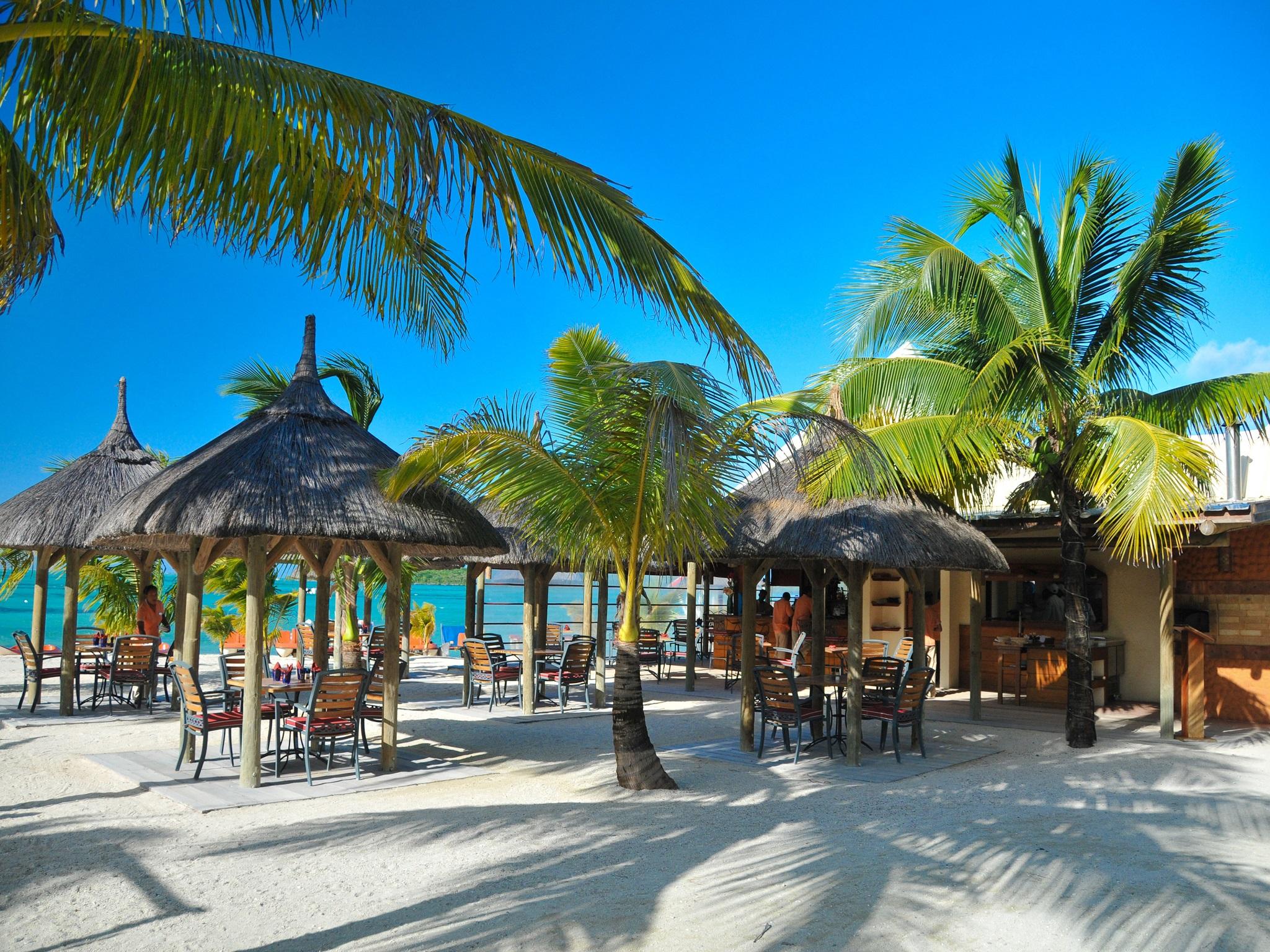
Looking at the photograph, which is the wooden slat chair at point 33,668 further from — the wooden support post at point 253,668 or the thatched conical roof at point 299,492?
the wooden support post at point 253,668

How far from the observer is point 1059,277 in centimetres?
1085

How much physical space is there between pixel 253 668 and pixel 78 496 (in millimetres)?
6174

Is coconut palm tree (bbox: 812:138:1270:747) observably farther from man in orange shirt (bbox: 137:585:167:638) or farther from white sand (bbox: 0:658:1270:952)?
man in orange shirt (bbox: 137:585:167:638)

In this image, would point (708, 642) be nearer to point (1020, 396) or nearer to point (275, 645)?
point (275, 645)

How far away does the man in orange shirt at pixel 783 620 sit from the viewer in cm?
1802

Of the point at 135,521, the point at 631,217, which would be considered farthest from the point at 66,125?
the point at 135,521

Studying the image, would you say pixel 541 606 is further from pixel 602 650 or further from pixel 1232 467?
pixel 1232 467

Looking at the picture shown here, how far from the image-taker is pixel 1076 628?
11.0 metres

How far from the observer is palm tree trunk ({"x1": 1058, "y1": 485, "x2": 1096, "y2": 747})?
428 inches

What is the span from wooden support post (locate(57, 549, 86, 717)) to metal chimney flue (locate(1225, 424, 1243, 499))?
1592 centimetres

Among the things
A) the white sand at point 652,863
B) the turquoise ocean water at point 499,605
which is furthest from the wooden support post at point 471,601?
the white sand at point 652,863

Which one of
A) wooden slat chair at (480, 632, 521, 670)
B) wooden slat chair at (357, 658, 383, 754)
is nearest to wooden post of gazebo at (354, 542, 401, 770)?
wooden slat chair at (357, 658, 383, 754)

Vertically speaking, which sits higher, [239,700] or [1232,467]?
[1232,467]

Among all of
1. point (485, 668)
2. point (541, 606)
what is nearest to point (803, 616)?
point (541, 606)
